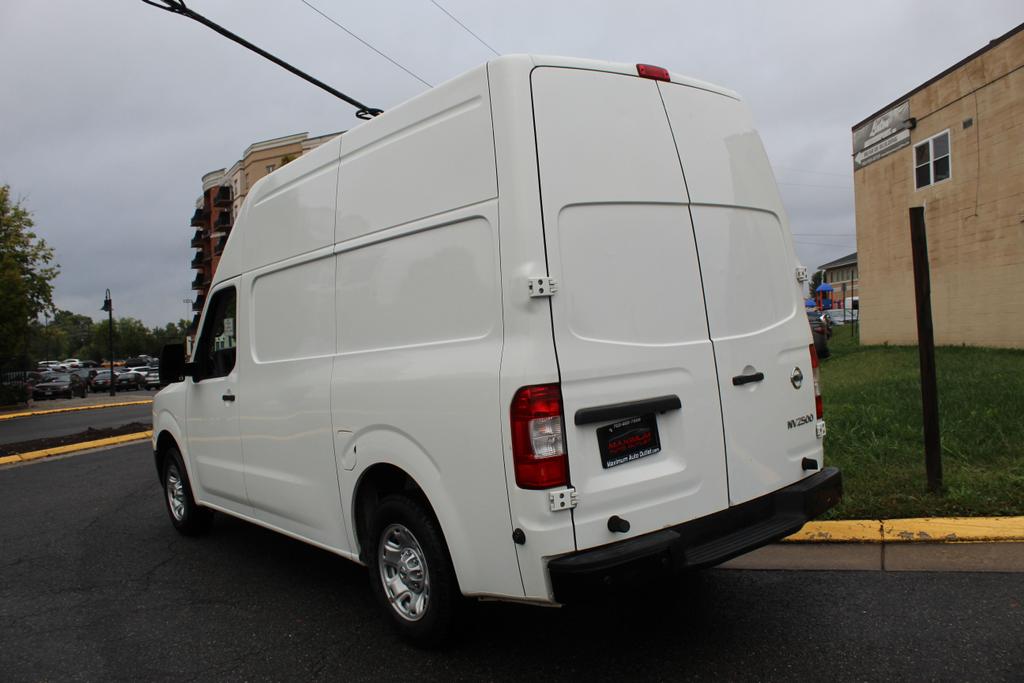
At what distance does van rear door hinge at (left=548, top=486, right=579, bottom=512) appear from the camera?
2.96 metres

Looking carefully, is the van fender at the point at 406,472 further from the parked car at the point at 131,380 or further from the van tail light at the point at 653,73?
the parked car at the point at 131,380

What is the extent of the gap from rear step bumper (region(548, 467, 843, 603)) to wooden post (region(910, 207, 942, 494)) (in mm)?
1684

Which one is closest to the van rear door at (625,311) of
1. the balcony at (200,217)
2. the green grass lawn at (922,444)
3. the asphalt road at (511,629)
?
the asphalt road at (511,629)

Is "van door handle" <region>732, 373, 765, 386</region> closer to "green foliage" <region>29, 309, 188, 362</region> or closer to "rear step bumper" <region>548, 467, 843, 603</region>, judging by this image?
"rear step bumper" <region>548, 467, 843, 603</region>

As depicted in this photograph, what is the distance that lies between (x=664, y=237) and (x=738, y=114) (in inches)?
41.5

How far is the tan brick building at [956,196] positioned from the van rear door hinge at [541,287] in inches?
649

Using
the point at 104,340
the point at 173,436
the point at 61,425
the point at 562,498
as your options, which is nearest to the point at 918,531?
the point at 562,498

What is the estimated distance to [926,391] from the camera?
17.3ft

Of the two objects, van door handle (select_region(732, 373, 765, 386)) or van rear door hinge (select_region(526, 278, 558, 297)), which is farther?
van door handle (select_region(732, 373, 765, 386))

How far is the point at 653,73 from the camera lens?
3.65 m

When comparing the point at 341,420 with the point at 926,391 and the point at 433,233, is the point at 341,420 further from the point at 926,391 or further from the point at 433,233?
the point at 926,391

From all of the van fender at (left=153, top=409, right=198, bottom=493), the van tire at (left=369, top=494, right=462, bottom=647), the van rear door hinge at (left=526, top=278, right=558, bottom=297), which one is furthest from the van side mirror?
the van rear door hinge at (left=526, top=278, right=558, bottom=297)

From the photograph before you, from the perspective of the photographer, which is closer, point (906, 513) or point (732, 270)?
point (732, 270)

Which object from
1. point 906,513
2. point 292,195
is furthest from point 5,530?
point 906,513
